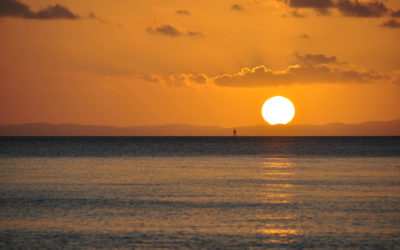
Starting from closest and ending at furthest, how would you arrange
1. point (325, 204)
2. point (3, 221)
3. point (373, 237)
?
point (373, 237)
point (3, 221)
point (325, 204)

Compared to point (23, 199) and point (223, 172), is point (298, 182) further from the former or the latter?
point (23, 199)

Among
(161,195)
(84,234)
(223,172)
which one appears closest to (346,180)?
(223,172)

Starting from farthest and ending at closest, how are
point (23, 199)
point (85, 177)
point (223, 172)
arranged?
point (223, 172)
point (85, 177)
point (23, 199)

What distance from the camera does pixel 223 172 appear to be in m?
72.6

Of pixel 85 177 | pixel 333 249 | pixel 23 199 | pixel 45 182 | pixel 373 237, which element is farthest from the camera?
pixel 85 177

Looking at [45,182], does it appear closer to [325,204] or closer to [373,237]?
[325,204]

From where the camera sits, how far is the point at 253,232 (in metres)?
31.4

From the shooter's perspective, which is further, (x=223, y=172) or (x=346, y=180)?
(x=223, y=172)

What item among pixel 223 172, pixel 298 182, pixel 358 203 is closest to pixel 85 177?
pixel 223 172

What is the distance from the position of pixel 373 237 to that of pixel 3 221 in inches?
814

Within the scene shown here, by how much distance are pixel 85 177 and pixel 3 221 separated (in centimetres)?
3058

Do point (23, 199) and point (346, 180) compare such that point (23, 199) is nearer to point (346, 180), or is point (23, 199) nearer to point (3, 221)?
point (3, 221)

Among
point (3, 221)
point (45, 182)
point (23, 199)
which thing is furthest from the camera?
point (45, 182)

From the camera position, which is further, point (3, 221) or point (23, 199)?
point (23, 199)
